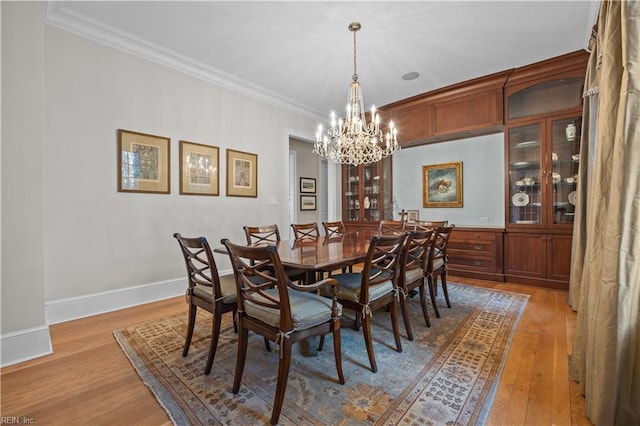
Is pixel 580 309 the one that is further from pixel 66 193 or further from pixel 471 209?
pixel 66 193

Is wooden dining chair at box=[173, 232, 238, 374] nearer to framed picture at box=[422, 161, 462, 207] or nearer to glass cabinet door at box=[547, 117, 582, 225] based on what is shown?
framed picture at box=[422, 161, 462, 207]

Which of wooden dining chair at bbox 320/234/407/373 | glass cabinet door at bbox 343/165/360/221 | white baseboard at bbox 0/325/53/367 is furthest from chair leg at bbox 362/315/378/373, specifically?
glass cabinet door at bbox 343/165/360/221

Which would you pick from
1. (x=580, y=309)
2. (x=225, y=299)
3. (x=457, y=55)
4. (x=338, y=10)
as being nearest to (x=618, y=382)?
(x=580, y=309)

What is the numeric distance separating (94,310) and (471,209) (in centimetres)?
504

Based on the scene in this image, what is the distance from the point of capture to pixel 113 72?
2.91 meters

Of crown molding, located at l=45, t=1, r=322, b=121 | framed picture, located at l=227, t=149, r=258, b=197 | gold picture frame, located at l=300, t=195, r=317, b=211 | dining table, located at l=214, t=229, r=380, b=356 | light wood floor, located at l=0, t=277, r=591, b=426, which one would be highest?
crown molding, located at l=45, t=1, r=322, b=121

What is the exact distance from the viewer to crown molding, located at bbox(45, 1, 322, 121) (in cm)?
258

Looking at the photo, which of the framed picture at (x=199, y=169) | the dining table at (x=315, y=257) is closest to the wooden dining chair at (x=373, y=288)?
the dining table at (x=315, y=257)

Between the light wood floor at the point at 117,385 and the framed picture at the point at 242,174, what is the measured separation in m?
2.14

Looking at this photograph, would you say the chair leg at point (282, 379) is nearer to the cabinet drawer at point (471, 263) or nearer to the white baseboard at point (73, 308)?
the white baseboard at point (73, 308)

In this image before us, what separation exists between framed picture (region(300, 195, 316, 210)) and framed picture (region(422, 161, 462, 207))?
253 centimetres

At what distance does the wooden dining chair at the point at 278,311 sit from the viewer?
1375 millimetres

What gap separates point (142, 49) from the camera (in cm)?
Result: 306

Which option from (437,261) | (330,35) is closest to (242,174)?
(330,35)
